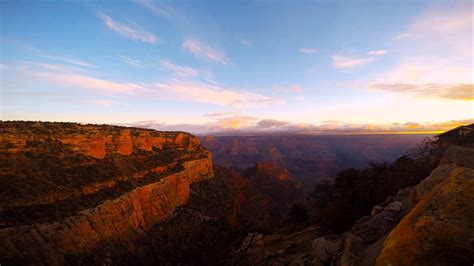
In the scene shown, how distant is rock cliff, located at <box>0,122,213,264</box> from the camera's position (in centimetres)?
Answer: 1962

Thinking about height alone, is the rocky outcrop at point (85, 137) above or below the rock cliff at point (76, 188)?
above

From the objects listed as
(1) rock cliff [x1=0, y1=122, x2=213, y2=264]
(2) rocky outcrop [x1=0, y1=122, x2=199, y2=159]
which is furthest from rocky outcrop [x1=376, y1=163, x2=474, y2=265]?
(2) rocky outcrop [x1=0, y1=122, x2=199, y2=159]

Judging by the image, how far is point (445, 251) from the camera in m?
4.30

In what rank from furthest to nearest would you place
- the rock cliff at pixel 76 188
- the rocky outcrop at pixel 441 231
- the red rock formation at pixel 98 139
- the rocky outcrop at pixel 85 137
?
the rocky outcrop at pixel 85 137 → the red rock formation at pixel 98 139 → the rock cliff at pixel 76 188 → the rocky outcrop at pixel 441 231

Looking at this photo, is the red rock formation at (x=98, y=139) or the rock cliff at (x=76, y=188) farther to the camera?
the red rock formation at (x=98, y=139)

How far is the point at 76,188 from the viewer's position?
26.3 m

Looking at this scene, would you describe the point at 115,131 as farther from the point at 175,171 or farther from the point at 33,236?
the point at 33,236

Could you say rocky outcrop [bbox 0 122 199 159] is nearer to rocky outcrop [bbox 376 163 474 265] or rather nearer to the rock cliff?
the rock cliff

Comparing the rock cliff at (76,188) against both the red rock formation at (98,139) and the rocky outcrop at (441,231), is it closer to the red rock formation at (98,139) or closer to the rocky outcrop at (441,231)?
the red rock formation at (98,139)

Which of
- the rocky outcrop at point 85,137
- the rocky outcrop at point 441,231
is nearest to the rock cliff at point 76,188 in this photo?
the rocky outcrop at point 85,137

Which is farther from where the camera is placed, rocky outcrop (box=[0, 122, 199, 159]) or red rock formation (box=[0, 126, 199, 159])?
rocky outcrop (box=[0, 122, 199, 159])

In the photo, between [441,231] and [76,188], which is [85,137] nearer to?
→ [76,188]

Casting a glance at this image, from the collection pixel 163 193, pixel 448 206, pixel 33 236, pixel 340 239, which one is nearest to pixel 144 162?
pixel 163 193

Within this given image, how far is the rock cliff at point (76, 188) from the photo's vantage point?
19625 mm
